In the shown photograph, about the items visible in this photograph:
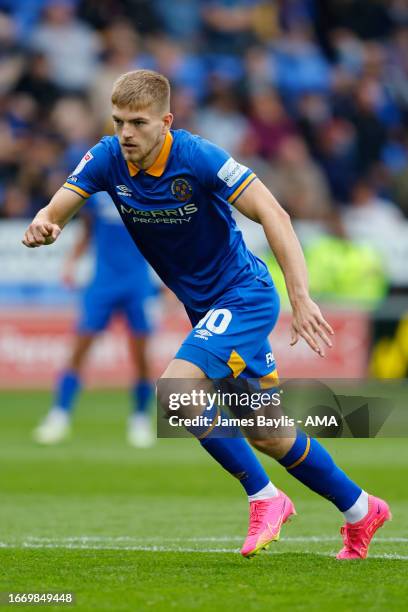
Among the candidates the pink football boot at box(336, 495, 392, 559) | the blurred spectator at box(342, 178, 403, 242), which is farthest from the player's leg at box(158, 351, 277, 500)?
the blurred spectator at box(342, 178, 403, 242)

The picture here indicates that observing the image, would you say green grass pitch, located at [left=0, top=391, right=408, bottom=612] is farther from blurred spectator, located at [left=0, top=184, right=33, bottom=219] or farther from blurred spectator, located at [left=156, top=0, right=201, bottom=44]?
blurred spectator, located at [left=156, top=0, right=201, bottom=44]

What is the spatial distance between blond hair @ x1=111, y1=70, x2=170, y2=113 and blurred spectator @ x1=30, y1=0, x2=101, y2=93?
11.8m

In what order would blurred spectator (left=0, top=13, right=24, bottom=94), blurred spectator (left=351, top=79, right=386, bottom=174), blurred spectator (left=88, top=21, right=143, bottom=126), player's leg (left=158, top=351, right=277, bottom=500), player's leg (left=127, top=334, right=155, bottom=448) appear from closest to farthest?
player's leg (left=158, top=351, right=277, bottom=500) → player's leg (left=127, top=334, right=155, bottom=448) → blurred spectator (left=0, top=13, right=24, bottom=94) → blurred spectator (left=88, top=21, right=143, bottom=126) → blurred spectator (left=351, top=79, right=386, bottom=174)

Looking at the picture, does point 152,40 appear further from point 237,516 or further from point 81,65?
point 237,516

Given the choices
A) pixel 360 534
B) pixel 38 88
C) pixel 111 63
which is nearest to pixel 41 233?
pixel 360 534

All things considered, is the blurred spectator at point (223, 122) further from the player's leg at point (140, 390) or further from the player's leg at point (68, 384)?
the player's leg at point (68, 384)

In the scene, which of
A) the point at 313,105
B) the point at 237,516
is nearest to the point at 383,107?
the point at 313,105

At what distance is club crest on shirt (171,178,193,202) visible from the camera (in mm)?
5504

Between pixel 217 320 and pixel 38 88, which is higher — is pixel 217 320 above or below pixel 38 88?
below

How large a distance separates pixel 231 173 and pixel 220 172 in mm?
52

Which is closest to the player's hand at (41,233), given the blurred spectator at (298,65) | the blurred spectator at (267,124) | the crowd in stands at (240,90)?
the crowd in stands at (240,90)

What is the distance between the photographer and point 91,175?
5648 mm

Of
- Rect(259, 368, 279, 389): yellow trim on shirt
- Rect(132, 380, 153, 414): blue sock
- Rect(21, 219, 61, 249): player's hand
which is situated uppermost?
Rect(21, 219, 61, 249): player's hand

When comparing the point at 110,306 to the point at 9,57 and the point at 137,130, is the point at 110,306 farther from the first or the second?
the point at 9,57
